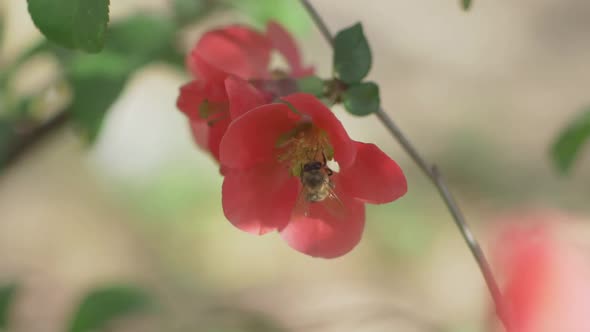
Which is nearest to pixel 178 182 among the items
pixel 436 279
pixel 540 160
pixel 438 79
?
pixel 436 279

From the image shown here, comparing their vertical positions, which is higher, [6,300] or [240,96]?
[6,300]

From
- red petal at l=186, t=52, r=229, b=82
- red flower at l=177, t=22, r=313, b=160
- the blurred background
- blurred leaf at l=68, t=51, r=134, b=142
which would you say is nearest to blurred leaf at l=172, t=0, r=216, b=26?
blurred leaf at l=68, t=51, r=134, b=142

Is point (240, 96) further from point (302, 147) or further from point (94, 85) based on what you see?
point (94, 85)

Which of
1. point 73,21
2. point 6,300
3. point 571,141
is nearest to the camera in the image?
point 73,21

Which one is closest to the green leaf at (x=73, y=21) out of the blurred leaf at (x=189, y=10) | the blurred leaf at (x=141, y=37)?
the blurred leaf at (x=141, y=37)

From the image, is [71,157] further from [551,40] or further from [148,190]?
[551,40]

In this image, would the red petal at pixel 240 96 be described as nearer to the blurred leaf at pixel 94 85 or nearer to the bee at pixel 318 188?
the bee at pixel 318 188

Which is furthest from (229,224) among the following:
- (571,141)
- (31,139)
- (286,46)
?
(286,46)
